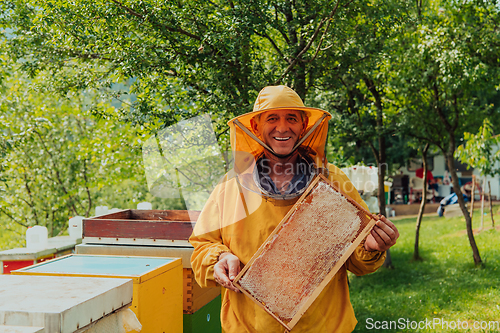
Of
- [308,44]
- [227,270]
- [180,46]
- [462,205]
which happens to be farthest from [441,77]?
[227,270]

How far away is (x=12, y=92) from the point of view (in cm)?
846

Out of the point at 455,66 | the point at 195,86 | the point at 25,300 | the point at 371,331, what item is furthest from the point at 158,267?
the point at 455,66

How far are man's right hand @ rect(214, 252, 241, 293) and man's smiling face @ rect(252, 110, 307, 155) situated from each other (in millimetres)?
581

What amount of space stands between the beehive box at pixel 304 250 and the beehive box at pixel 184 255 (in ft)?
4.15

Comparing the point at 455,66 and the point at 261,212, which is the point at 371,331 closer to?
the point at 455,66

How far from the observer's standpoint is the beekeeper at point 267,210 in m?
1.83

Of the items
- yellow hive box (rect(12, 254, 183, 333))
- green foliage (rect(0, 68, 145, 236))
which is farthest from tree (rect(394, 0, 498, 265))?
green foliage (rect(0, 68, 145, 236))

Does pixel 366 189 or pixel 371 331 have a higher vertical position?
pixel 366 189

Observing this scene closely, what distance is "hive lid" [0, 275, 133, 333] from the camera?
1.25 m

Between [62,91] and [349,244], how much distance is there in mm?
4962

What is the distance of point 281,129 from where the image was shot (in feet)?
6.47

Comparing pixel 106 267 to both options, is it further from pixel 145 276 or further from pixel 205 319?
pixel 205 319

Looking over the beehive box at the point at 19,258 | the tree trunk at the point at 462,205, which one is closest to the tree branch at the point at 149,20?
the beehive box at the point at 19,258

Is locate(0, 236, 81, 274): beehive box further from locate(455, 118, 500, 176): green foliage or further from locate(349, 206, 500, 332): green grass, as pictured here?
locate(455, 118, 500, 176): green foliage
